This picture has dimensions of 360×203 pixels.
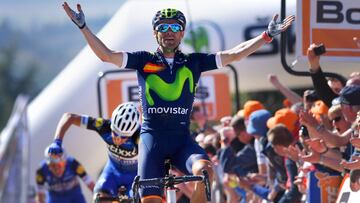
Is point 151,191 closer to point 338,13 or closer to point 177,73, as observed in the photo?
point 177,73

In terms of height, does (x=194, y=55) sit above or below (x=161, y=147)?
above

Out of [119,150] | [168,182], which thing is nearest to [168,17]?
[168,182]

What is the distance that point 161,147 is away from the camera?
468 inches

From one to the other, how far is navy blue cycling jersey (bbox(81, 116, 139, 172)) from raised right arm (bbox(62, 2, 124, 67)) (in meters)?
2.40

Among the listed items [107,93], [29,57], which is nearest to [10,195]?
[107,93]

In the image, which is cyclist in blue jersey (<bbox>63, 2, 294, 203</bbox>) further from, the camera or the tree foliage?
the tree foliage

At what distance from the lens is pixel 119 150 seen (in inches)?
564

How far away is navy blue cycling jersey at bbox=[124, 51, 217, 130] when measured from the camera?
11914 millimetres

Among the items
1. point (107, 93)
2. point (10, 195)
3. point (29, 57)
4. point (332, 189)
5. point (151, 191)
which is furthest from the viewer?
point (29, 57)

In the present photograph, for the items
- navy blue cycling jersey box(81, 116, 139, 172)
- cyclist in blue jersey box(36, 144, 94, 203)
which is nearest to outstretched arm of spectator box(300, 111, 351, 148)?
navy blue cycling jersey box(81, 116, 139, 172)

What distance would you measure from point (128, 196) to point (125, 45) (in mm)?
6800

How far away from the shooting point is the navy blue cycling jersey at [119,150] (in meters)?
14.2

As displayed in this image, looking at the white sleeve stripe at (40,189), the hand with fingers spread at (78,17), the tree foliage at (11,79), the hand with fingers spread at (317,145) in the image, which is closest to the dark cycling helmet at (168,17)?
the hand with fingers spread at (78,17)

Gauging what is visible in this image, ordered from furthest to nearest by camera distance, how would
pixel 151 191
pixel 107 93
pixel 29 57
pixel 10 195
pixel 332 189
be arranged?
1. pixel 29 57
2. pixel 107 93
3. pixel 10 195
4. pixel 332 189
5. pixel 151 191
